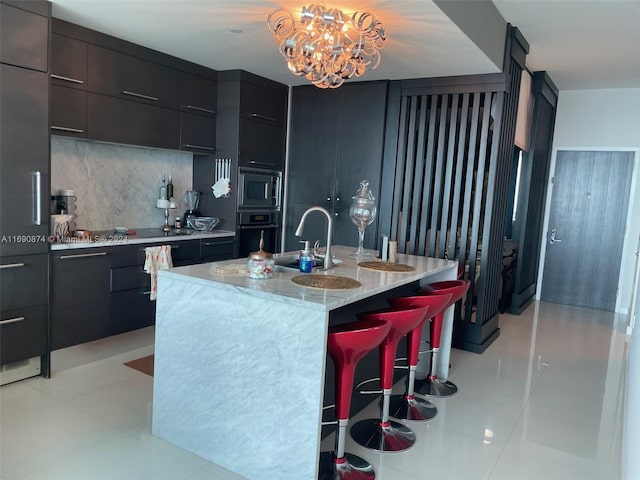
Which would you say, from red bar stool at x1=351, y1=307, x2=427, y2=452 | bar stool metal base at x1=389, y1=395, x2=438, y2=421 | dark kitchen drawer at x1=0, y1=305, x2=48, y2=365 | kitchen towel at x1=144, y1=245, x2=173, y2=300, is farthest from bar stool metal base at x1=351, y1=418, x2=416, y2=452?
dark kitchen drawer at x1=0, y1=305, x2=48, y2=365

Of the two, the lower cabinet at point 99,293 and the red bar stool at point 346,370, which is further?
the lower cabinet at point 99,293

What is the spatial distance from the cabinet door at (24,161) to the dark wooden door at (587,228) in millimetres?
6154

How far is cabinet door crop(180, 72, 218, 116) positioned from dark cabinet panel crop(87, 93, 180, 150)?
0.18m

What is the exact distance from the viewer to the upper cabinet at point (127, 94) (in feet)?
11.0

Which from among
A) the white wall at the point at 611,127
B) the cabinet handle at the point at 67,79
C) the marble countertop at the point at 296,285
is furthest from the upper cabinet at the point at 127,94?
the white wall at the point at 611,127

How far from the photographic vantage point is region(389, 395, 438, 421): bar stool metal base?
9.66 feet

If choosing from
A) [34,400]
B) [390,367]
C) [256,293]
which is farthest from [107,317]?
[390,367]

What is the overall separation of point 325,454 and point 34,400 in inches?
72.9

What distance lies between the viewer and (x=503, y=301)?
5.74m

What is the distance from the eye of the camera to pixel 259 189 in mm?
4984

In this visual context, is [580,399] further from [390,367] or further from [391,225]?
[391,225]

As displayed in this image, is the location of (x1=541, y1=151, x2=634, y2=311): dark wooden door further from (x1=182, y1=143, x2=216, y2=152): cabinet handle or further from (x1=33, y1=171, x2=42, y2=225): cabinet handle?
(x1=33, y1=171, x2=42, y2=225): cabinet handle

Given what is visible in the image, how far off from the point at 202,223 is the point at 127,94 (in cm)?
135

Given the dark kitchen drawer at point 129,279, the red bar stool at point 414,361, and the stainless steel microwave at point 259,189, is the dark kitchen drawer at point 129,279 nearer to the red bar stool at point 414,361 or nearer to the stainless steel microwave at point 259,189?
the stainless steel microwave at point 259,189
